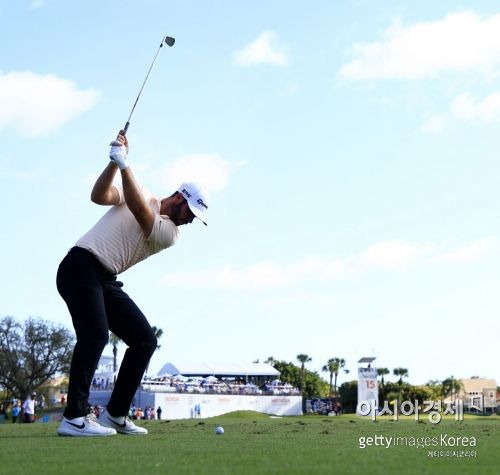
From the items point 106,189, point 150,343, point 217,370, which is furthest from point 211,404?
point 106,189

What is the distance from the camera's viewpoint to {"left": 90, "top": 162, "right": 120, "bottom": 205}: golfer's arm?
6.39 meters

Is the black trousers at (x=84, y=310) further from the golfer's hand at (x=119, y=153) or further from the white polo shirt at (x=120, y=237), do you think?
the golfer's hand at (x=119, y=153)

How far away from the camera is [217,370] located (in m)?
96.3

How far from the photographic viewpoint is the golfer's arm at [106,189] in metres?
6.39

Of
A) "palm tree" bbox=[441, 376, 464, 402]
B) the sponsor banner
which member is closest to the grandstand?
the sponsor banner

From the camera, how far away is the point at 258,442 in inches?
223

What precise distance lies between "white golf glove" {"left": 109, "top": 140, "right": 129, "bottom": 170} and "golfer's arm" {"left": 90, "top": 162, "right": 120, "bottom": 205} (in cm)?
10

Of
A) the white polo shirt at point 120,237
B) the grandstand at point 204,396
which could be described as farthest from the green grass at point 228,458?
the grandstand at point 204,396

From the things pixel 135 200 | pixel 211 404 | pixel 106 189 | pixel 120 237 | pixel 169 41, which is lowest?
pixel 211 404

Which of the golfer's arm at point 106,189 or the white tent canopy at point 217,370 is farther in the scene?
the white tent canopy at point 217,370

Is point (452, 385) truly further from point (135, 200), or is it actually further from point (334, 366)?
point (135, 200)

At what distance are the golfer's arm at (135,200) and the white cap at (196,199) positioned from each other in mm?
384

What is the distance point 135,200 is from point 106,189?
0.33 m

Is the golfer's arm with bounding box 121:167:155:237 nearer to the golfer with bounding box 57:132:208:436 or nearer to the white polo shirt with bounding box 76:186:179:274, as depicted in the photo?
the golfer with bounding box 57:132:208:436
